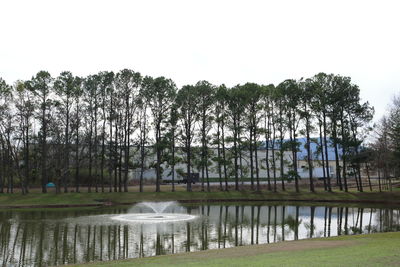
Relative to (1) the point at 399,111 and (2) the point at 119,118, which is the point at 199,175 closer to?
(2) the point at 119,118

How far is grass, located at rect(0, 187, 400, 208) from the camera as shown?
48594 mm

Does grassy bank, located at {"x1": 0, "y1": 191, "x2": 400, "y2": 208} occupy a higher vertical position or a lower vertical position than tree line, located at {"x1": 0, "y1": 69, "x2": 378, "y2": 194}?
lower

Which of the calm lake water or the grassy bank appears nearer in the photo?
the calm lake water

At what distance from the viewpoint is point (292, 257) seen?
1460 centimetres

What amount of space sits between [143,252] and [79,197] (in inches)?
1368

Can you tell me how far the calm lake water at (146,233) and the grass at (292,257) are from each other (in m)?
3.36

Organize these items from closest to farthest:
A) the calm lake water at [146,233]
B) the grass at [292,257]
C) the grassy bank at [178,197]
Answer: the grass at [292,257] < the calm lake water at [146,233] < the grassy bank at [178,197]

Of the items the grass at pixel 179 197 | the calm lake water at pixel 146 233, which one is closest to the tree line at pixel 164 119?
the grass at pixel 179 197

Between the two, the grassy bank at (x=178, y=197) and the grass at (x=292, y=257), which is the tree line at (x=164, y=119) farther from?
the grass at (x=292, y=257)

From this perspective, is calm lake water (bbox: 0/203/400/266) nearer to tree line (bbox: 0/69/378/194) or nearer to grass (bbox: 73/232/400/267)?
grass (bbox: 73/232/400/267)

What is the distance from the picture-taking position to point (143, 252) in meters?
19.4

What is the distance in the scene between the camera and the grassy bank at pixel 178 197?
48.5 m

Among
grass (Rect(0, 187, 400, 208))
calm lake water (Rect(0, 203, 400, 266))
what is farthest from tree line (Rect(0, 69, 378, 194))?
calm lake water (Rect(0, 203, 400, 266))

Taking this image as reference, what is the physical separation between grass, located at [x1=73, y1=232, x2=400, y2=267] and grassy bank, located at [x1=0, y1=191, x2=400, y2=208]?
1375 inches
